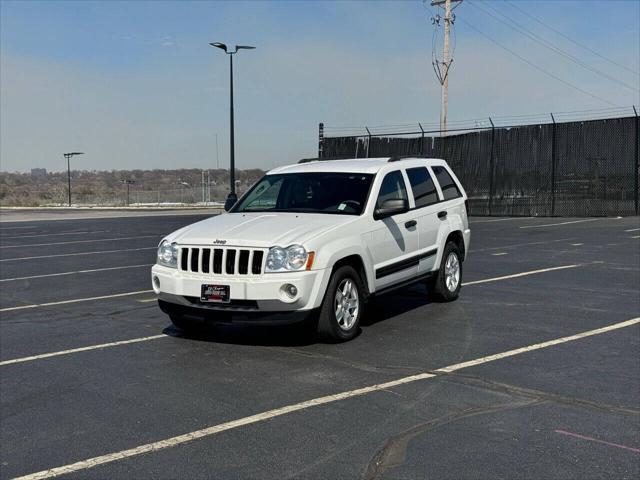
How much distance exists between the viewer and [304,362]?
20.8 feet

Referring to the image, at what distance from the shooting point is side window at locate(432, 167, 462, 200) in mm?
9376

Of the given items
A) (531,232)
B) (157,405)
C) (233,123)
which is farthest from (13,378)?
(233,123)

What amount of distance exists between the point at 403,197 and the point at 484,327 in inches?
69.7

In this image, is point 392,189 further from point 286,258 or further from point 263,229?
point 286,258

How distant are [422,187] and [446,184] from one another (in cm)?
79

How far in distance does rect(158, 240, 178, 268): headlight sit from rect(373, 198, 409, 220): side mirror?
2104 mm

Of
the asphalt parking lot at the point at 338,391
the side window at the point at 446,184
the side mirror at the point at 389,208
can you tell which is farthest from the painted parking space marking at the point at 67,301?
the side window at the point at 446,184

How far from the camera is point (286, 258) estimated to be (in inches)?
258

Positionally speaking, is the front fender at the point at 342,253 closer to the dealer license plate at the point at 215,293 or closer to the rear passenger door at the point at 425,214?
the dealer license plate at the point at 215,293

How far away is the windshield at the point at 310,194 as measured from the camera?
7.71m

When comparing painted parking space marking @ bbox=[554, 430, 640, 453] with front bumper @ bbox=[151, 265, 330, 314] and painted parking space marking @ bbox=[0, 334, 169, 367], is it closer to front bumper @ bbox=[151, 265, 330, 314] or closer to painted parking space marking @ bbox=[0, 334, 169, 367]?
front bumper @ bbox=[151, 265, 330, 314]

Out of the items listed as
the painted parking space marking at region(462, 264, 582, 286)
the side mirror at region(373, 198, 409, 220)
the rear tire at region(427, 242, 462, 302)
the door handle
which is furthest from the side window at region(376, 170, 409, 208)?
the painted parking space marking at region(462, 264, 582, 286)

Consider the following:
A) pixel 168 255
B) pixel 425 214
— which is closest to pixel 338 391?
pixel 168 255

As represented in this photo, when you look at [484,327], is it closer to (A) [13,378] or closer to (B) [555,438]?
(B) [555,438]
